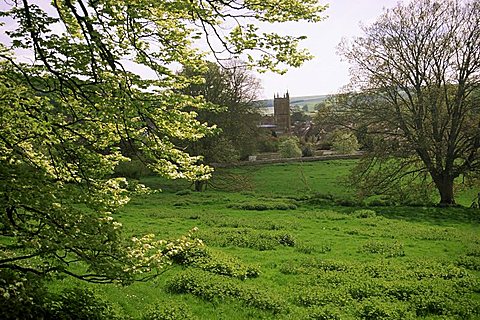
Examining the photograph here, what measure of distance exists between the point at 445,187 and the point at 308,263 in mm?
17420

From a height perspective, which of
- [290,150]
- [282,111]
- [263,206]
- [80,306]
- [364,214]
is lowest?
[364,214]

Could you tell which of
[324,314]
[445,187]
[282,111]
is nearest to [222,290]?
[324,314]

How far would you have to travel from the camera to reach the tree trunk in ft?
89.6

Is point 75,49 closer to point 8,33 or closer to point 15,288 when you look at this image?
point 8,33

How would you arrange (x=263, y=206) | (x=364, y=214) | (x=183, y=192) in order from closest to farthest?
(x=364, y=214) < (x=263, y=206) < (x=183, y=192)

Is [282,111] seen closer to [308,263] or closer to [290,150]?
[290,150]

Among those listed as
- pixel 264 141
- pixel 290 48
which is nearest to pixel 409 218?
pixel 290 48

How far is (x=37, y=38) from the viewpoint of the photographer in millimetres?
6434

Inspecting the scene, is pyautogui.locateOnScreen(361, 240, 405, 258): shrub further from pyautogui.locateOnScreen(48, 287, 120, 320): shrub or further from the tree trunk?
the tree trunk

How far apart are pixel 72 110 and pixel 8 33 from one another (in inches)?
56.8

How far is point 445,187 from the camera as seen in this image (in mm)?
27359

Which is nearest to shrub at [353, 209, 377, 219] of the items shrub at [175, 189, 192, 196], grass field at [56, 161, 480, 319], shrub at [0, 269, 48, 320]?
grass field at [56, 161, 480, 319]

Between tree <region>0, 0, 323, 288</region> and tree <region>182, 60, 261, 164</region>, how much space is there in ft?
63.5

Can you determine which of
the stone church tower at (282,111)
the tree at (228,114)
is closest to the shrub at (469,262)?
the tree at (228,114)
